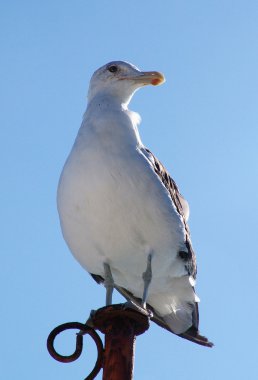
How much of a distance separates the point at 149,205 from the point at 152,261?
56 cm

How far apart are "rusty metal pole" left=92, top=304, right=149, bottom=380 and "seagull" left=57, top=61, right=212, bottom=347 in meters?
1.75

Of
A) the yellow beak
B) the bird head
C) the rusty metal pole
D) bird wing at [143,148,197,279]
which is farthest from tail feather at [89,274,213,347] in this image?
the rusty metal pole

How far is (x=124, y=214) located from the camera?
6250 mm

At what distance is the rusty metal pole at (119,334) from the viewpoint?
4.22m

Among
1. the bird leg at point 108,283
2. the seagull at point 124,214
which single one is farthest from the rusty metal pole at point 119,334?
the bird leg at point 108,283

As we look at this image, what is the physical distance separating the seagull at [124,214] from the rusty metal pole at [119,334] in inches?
69.1

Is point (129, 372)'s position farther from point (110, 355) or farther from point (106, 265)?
point (106, 265)

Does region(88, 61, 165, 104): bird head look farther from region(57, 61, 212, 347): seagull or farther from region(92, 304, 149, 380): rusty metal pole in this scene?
region(92, 304, 149, 380): rusty metal pole

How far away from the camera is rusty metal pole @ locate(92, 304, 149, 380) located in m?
4.22

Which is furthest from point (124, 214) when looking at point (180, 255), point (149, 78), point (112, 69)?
point (112, 69)

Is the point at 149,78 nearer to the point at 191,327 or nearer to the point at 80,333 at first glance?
the point at 191,327

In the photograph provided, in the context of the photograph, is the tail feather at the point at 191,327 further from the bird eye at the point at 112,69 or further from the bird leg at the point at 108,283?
the bird eye at the point at 112,69

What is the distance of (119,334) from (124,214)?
191cm

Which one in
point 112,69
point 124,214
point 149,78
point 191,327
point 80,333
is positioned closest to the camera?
point 80,333
